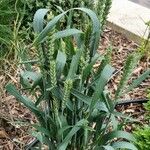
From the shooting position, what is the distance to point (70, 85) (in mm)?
1906

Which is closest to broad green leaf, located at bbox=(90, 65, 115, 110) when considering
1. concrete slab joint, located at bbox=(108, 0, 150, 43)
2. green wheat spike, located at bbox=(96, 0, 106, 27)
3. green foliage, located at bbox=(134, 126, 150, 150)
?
green wheat spike, located at bbox=(96, 0, 106, 27)

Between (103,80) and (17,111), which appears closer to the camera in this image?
(103,80)

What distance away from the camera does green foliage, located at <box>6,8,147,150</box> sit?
1.95m

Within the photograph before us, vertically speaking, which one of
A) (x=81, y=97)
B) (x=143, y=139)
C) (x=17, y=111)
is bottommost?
(x=17, y=111)

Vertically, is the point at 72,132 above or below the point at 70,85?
below

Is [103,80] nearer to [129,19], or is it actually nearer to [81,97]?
[81,97]

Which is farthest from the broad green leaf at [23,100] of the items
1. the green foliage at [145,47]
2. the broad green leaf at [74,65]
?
the green foliage at [145,47]

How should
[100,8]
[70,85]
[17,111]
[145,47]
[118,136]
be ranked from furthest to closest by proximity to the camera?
[145,47]
[17,111]
[118,136]
[100,8]
[70,85]

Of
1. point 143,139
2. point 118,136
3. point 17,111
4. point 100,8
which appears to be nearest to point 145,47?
point 17,111

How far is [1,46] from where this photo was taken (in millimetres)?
3820

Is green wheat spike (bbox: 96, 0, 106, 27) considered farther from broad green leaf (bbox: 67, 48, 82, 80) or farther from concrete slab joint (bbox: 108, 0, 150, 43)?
concrete slab joint (bbox: 108, 0, 150, 43)

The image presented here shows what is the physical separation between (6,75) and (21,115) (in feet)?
1.39

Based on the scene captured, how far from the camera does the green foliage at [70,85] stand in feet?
6.41

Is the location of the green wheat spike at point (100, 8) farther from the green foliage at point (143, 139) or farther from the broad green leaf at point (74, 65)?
→ the green foliage at point (143, 139)
